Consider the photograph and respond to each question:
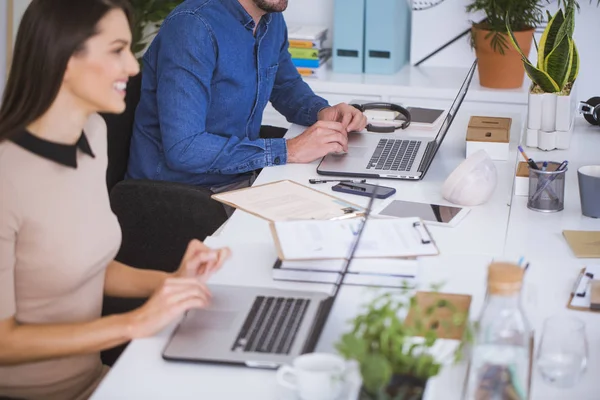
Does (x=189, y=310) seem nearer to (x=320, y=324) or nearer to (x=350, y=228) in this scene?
(x=320, y=324)

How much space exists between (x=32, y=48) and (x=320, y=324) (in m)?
Result: 0.69

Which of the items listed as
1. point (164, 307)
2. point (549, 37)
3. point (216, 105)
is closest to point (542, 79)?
point (549, 37)

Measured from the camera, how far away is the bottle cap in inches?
48.3

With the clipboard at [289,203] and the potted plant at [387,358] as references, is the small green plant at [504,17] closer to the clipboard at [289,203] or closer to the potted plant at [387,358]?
the clipboard at [289,203]

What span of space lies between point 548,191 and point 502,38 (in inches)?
62.0

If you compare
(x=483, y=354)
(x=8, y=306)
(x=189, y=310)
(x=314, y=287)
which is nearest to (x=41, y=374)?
(x=8, y=306)

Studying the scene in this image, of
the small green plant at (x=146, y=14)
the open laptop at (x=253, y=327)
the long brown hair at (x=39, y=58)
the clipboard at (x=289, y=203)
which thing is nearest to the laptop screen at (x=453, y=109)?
the clipboard at (x=289, y=203)

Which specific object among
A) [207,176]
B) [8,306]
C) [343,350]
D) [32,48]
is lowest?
[207,176]

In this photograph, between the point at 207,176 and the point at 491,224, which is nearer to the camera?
the point at 491,224

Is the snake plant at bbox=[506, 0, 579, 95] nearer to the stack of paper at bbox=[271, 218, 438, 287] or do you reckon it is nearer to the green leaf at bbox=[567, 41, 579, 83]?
the green leaf at bbox=[567, 41, 579, 83]

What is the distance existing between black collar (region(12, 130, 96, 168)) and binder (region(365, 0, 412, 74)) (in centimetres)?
224

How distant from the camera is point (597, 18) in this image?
3775 mm

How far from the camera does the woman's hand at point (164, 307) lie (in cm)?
149

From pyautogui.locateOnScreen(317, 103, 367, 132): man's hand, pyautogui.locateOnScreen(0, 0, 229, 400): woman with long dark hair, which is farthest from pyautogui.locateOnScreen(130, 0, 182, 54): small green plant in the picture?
pyautogui.locateOnScreen(0, 0, 229, 400): woman with long dark hair
